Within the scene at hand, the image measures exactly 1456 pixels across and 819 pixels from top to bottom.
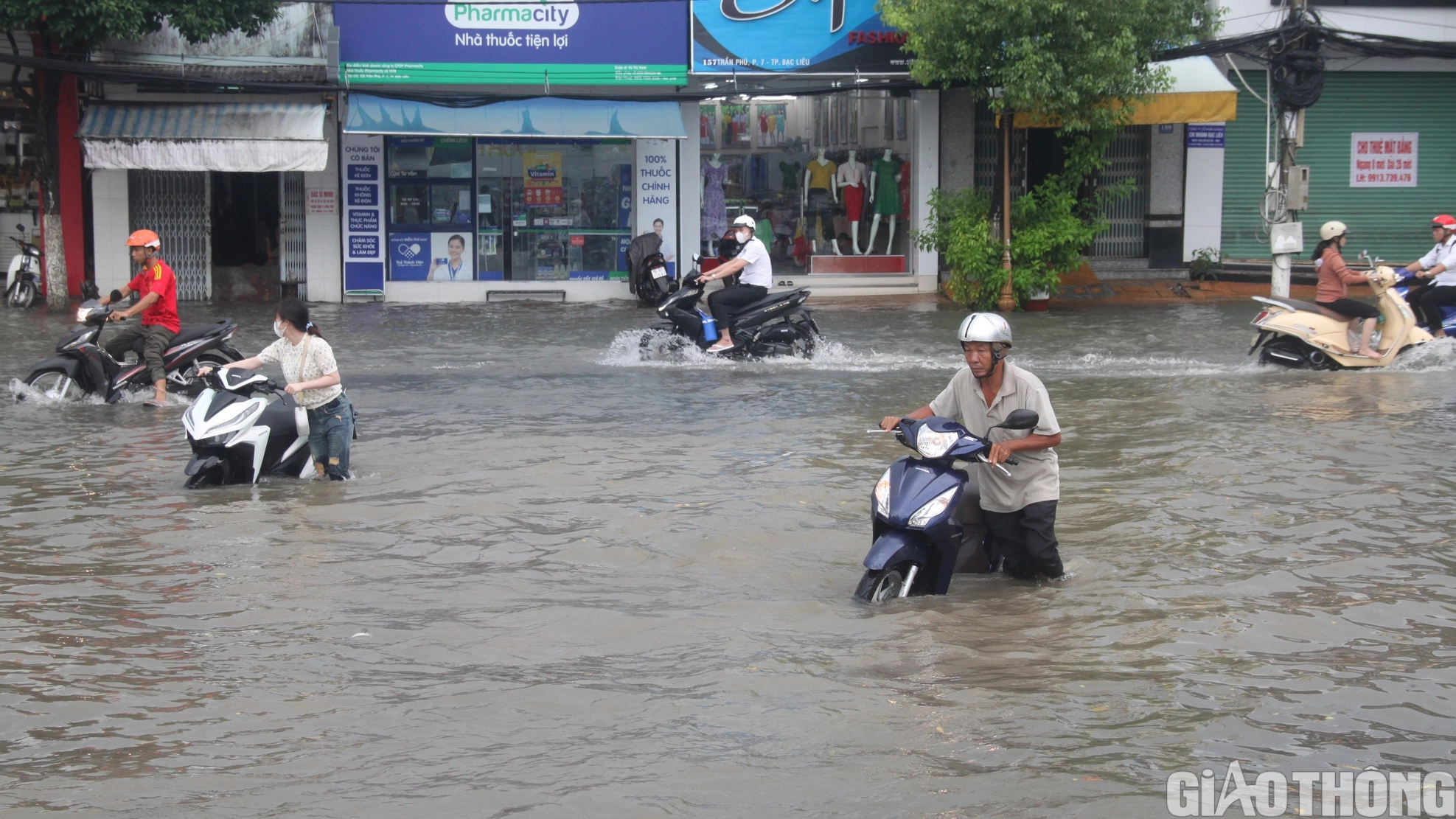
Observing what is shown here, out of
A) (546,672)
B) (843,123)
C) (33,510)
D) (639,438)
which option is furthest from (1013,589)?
(843,123)

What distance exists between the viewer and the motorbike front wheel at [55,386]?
12.2m

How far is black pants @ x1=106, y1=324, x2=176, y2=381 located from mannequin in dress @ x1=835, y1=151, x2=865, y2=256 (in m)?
12.5

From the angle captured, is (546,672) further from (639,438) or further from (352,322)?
(352,322)

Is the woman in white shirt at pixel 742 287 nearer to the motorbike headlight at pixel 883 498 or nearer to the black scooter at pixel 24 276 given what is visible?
Answer: the motorbike headlight at pixel 883 498

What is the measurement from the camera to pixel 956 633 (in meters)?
5.89

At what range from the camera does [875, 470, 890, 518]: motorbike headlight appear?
19.9ft

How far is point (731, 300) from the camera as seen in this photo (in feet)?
47.9

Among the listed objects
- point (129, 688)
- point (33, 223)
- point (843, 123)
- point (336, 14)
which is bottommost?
point (129, 688)

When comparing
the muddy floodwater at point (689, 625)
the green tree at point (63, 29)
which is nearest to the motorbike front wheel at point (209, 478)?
the muddy floodwater at point (689, 625)

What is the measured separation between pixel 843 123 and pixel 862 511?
15183mm

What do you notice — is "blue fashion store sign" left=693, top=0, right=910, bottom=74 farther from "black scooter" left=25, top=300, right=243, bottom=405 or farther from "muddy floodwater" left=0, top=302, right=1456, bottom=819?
"muddy floodwater" left=0, top=302, right=1456, bottom=819

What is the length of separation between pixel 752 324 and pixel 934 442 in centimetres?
875

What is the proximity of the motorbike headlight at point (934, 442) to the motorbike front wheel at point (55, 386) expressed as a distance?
8919 millimetres

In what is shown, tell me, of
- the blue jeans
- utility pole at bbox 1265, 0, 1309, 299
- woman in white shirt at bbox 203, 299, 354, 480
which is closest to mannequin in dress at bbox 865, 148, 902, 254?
utility pole at bbox 1265, 0, 1309, 299
